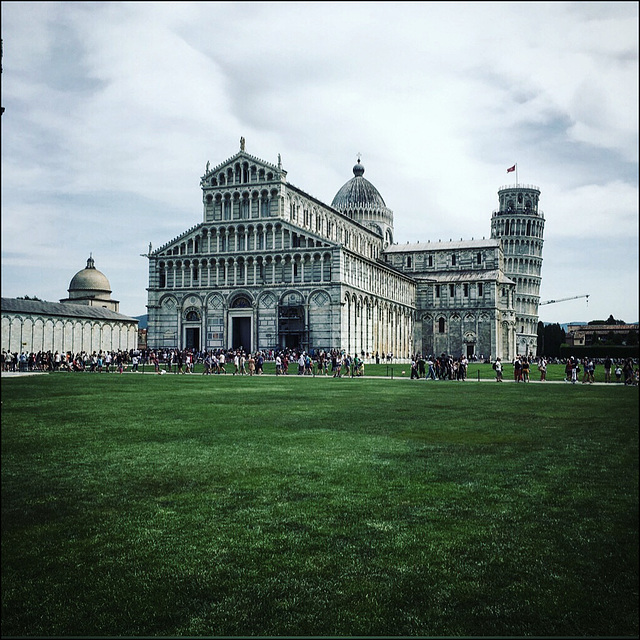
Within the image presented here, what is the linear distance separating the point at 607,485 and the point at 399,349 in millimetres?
83387

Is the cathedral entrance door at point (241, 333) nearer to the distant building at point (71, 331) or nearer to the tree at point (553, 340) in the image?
the distant building at point (71, 331)

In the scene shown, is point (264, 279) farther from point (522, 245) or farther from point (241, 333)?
point (522, 245)

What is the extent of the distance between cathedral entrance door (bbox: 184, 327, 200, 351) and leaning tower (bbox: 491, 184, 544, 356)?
69.3m

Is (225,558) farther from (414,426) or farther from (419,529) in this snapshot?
(414,426)

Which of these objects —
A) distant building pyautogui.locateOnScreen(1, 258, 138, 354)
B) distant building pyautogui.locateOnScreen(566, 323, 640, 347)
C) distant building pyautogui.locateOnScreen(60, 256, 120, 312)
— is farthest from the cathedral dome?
distant building pyautogui.locateOnScreen(566, 323, 640, 347)

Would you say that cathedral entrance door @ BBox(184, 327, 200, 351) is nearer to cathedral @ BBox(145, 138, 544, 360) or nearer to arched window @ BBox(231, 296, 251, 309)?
cathedral @ BBox(145, 138, 544, 360)

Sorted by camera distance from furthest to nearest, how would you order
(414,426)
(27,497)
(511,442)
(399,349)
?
(399,349) < (414,426) < (511,442) < (27,497)

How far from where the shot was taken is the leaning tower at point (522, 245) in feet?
407

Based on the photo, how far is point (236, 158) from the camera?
74938 millimetres

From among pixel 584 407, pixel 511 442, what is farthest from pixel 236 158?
pixel 511 442

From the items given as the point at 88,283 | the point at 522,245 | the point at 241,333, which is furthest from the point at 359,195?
the point at 88,283

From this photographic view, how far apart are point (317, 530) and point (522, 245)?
4874 inches

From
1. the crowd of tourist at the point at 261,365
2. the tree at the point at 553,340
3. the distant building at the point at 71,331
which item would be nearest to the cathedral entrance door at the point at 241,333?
the crowd of tourist at the point at 261,365

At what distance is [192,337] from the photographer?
3012 inches
